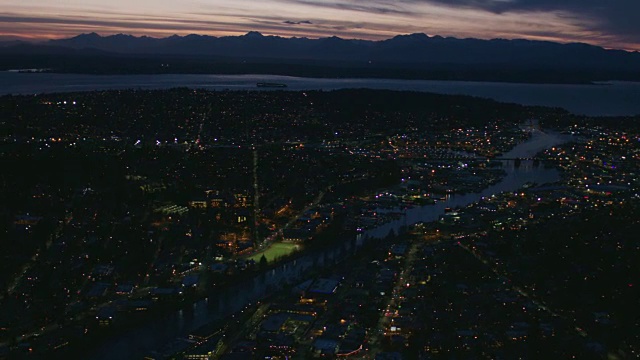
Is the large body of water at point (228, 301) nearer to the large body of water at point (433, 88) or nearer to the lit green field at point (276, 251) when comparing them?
the lit green field at point (276, 251)

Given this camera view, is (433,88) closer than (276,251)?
No

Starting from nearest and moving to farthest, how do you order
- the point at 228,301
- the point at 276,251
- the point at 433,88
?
1. the point at 228,301
2. the point at 276,251
3. the point at 433,88

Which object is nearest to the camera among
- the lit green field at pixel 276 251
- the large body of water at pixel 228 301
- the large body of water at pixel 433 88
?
the large body of water at pixel 228 301

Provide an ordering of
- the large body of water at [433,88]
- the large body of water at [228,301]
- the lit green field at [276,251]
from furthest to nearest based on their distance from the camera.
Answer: the large body of water at [433,88] < the lit green field at [276,251] < the large body of water at [228,301]

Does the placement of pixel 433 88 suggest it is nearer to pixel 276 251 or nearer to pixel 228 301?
pixel 276 251

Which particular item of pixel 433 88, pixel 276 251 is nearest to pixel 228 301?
pixel 276 251

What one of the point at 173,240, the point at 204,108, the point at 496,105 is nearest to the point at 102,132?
the point at 204,108

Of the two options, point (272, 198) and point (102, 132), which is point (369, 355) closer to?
point (272, 198)

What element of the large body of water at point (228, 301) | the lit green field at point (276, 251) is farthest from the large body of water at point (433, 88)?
the lit green field at point (276, 251)

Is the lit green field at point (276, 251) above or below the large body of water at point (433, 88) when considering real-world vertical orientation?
below

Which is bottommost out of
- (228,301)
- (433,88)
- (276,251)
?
(228,301)
